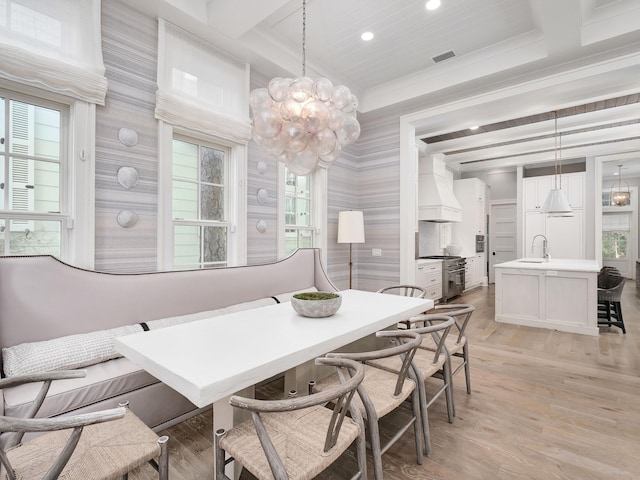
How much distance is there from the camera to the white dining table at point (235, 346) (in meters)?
1.18

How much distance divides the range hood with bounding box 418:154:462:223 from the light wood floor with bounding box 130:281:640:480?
309 cm

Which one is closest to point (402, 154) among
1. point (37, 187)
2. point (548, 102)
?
point (548, 102)

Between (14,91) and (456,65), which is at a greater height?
(456,65)

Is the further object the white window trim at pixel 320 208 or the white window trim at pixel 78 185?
the white window trim at pixel 320 208

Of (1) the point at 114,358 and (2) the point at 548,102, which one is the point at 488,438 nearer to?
(1) the point at 114,358

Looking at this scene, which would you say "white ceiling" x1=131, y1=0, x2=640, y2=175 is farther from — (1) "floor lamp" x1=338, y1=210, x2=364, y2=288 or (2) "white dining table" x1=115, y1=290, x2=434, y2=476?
(2) "white dining table" x1=115, y1=290, x2=434, y2=476

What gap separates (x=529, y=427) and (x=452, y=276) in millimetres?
4089

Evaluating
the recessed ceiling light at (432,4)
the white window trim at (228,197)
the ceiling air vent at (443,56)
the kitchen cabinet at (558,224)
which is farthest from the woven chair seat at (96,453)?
the kitchen cabinet at (558,224)

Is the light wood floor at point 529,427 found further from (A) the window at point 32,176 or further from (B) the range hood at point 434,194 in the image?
(B) the range hood at point 434,194

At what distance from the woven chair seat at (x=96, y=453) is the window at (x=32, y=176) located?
4.90 feet

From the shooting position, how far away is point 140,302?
2.34 meters

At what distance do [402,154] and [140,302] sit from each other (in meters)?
3.61

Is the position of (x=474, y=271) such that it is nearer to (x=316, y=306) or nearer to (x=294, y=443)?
(x=316, y=306)

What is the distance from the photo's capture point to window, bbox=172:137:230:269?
2957 millimetres
